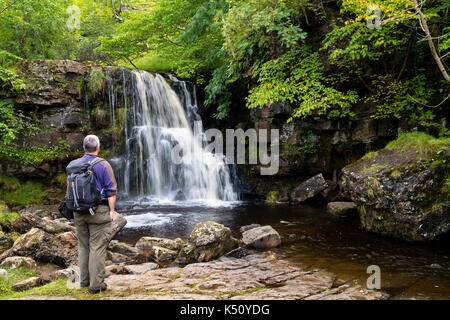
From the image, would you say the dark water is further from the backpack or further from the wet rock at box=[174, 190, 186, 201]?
the backpack

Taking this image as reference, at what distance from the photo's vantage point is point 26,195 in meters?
12.8

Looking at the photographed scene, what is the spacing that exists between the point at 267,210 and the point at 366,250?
542 centimetres

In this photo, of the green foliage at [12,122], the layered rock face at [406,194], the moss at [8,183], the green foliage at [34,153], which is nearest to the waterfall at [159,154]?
the green foliage at [34,153]

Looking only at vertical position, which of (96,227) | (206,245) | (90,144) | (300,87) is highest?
(300,87)

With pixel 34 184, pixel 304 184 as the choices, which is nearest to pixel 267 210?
pixel 304 184

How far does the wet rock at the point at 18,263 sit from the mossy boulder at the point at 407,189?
7431 mm

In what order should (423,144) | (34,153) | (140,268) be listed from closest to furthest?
(140,268)
(423,144)
(34,153)

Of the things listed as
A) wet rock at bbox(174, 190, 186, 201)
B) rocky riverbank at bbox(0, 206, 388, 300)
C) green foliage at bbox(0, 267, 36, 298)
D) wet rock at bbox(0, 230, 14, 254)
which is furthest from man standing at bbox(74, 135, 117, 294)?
wet rock at bbox(174, 190, 186, 201)

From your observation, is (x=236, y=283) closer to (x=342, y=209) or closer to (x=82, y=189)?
(x=82, y=189)

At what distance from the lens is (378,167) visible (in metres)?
7.67

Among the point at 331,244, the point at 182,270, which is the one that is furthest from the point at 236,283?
the point at 331,244

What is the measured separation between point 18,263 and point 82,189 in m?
3.01
